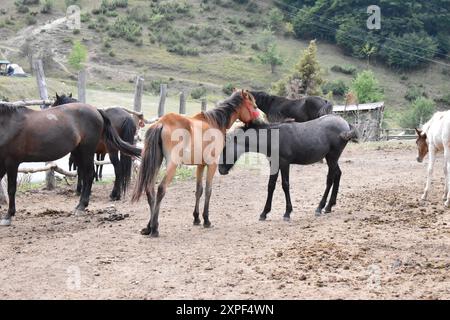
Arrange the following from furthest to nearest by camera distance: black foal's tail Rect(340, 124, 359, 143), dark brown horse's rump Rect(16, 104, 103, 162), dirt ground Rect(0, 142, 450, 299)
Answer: black foal's tail Rect(340, 124, 359, 143) → dark brown horse's rump Rect(16, 104, 103, 162) → dirt ground Rect(0, 142, 450, 299)

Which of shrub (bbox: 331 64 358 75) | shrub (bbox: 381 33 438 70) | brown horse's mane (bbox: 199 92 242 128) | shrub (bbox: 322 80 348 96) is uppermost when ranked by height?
brown horse's mane (bbox: 199 92 242 128)

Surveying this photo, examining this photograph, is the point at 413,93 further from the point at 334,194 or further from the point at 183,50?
the point at 334,194

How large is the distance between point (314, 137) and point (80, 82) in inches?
256

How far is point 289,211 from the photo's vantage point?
9.37 meters

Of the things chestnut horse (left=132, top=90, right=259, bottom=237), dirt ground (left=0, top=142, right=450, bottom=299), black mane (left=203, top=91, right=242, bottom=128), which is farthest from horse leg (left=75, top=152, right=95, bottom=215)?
black mane (left=203, top=91, right=242, bottom=128)

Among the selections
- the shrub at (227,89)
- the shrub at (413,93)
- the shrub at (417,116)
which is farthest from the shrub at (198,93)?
the shrub at (413,93)

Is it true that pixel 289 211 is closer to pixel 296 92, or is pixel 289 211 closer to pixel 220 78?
pixel 296 92

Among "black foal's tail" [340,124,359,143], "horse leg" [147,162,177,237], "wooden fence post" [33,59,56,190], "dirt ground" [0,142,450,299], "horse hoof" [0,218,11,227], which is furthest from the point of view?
"wooden fence post" [33,59,56,190]

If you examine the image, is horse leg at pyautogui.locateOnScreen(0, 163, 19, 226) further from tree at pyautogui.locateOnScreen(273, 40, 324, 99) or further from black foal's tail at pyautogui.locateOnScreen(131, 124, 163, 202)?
tree at pyautogui.locateOnScreen(273, 40, 324, 99)

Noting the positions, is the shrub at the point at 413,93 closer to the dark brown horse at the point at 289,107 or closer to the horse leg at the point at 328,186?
the dark brown horse at the point at 289,107

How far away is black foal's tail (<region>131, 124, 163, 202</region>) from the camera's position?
812 cm

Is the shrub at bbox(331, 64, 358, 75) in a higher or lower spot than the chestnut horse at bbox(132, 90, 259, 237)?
lower

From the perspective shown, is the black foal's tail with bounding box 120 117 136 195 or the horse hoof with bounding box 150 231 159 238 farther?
the black foal's tail with bounding box 120 117 136 195

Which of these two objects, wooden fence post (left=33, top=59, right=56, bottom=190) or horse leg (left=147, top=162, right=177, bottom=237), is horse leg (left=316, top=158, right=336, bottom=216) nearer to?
horse leg (left=147, top=162, right=177, bottom=237)
